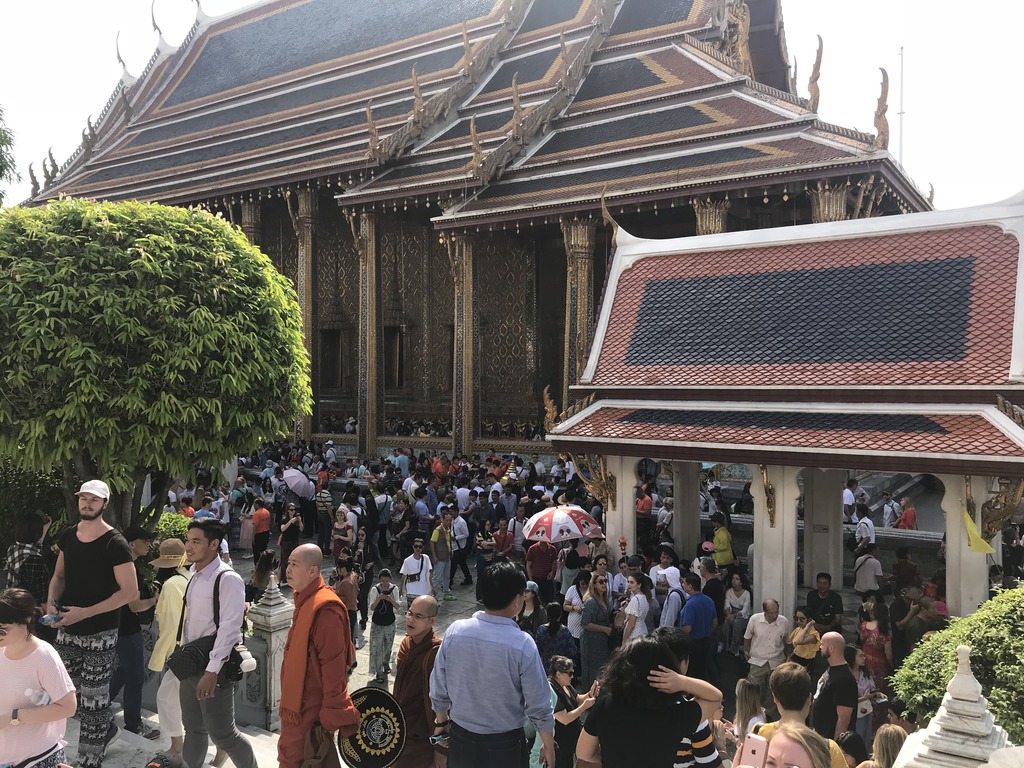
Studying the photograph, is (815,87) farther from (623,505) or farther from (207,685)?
(207,685)

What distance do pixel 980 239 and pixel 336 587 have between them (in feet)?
25.3

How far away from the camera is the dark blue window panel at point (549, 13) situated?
2355 cm

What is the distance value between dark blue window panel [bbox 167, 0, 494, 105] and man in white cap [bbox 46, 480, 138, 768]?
24300 millimetres

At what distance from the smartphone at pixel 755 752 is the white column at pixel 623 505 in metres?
6.31

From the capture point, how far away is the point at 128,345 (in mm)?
7742

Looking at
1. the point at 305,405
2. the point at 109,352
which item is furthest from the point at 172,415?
the point at 305,405

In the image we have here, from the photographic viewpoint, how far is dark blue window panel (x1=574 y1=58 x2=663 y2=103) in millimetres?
19781

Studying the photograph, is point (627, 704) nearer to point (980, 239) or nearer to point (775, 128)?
point (980, 239)

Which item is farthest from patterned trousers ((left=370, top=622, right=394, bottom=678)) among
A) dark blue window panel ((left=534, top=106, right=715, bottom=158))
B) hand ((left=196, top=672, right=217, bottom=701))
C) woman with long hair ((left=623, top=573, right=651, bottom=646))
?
dark blue window panel ((left=534, top=106, right=715, bottom=158))

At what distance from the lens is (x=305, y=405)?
9.21 m

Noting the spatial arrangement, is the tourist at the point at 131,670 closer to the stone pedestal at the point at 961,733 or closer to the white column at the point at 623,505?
the stone pedestal at the point at 961,733

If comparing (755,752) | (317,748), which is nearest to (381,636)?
(317,748)

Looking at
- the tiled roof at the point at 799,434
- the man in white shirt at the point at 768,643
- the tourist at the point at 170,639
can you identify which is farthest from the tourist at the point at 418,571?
the man in white shirt at the point at 768,643

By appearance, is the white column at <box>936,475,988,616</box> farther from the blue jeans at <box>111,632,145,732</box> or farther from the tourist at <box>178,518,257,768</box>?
the blue jeans at <box>111,632,145,732</box>
